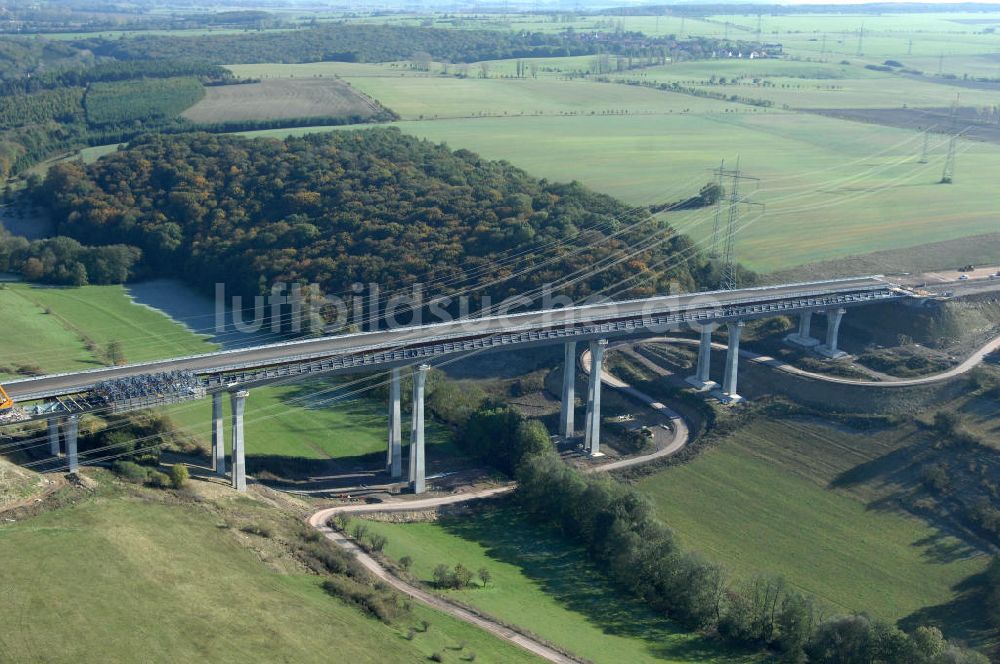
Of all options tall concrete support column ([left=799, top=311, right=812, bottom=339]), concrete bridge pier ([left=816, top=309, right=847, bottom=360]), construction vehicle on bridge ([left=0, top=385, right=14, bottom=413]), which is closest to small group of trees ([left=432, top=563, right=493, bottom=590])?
construction vehicle on bridge ([left=0, top=385, right=14, bottom=413])

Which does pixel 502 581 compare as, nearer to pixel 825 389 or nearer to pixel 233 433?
pixel 233 433

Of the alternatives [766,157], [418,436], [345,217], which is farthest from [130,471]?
[766,157]

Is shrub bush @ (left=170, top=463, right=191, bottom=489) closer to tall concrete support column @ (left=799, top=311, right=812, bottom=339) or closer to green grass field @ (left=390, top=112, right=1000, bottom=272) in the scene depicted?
tall concrete support column @ (left=799, top=311, right=812, bottom=339)

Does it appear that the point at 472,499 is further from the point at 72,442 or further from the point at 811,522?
the point at 72,442

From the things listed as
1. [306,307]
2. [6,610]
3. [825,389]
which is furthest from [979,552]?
[306,307]

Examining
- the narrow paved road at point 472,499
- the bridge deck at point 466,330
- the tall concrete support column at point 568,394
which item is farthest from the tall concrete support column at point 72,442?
the tall concrete support column at point 568,394
